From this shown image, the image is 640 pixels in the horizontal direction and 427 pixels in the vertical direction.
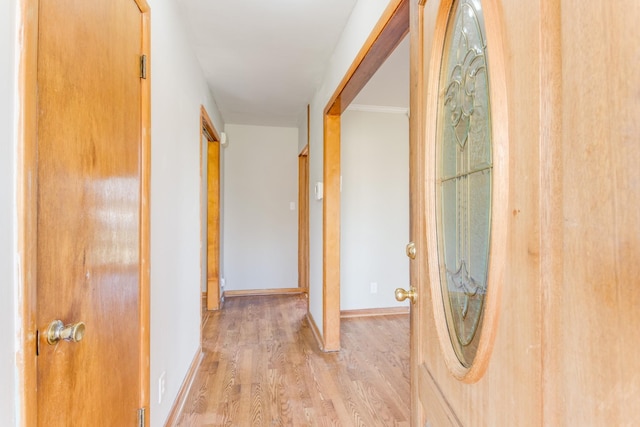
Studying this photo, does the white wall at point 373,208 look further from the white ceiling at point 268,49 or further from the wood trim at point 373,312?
the white ceiling at point 268,49

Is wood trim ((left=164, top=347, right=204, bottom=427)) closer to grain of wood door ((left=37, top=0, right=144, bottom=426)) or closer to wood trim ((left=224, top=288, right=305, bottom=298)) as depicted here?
grain of wood door ((left=37, top=0, right=144, bottom=426))

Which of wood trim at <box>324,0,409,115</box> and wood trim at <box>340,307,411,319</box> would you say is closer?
wood trim at <box>324,0,409,115</box>

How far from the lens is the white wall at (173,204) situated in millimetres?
1537

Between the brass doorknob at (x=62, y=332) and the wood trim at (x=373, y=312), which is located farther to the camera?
the wood trim at (x=373, y=312)

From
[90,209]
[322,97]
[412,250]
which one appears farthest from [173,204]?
[322,97]

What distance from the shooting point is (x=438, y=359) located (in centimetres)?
76

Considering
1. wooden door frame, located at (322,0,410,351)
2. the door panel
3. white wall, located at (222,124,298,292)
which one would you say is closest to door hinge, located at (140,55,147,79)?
the door panel

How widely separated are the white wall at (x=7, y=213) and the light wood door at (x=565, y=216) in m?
0.90

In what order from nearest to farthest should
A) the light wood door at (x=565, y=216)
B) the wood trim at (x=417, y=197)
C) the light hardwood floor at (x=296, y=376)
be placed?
the light wood door at (x=565, y=216) < the wood trim at (x=417, y=197) < the light hardwood floor at (x=296, y=376)

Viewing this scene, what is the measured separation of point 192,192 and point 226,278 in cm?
227

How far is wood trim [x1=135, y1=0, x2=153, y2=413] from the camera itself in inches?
52.9

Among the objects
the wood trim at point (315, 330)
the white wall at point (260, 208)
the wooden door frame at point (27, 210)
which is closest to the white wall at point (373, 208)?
the wood trim at point (315, 330)

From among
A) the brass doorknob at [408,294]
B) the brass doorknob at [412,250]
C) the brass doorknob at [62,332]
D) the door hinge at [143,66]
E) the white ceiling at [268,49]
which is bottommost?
the brass doorknob at [62,332]

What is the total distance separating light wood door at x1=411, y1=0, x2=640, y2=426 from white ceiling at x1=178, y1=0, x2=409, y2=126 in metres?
1.80
